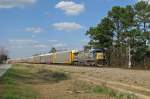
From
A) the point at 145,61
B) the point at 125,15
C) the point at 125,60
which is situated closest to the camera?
the point at 145,61

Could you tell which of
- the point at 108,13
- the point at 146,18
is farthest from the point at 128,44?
the point at 108,13

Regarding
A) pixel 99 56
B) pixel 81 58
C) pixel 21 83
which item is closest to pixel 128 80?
pixel 21 83

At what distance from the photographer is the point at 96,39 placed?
87250 mm

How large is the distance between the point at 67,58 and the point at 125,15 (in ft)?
50.9

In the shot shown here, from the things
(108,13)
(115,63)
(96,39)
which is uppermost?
(108,13)

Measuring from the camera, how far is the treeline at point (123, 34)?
A: 238 ft

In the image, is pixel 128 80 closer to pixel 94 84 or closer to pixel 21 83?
pixel 94 84

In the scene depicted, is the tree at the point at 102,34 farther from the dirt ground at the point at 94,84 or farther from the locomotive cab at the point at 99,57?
the dirt ground at the point at 94,84

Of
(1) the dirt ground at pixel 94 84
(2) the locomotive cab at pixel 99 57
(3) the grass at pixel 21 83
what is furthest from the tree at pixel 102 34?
(1) the dirt ground at pixel 94 84

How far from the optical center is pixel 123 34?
86.1 m

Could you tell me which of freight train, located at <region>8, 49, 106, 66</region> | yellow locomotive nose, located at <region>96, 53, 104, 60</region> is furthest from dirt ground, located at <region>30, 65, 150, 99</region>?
freight train, located at <region>8, 49, 106, 66</region>

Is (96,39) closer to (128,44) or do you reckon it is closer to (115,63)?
(128,44)

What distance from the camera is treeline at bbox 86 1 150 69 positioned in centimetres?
7262

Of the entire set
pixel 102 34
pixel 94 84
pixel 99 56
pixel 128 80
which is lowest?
pixel 94 84
